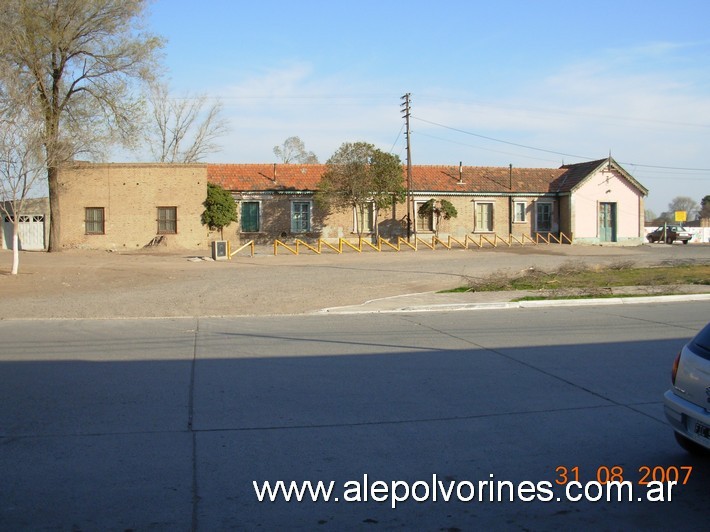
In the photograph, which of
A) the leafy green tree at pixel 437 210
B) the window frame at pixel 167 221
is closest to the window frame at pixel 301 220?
the leafy green tree at pixel 437 210

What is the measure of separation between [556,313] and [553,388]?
8098 millimetres

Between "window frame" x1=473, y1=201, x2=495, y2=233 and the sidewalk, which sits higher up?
"window frame" x1=473, y1=201, x2=495, y2=233

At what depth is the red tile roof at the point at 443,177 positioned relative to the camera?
44.2m

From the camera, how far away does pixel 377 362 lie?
1047cm

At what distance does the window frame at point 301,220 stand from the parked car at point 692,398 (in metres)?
38.9

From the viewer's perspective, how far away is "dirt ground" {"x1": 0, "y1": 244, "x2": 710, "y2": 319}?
18.0 m

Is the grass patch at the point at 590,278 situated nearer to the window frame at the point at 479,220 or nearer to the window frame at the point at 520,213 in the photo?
the window frame at the point at 479,220

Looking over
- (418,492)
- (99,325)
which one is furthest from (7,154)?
(418,492)

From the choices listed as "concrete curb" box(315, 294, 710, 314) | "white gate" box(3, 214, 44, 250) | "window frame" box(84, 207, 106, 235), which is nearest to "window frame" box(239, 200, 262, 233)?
"window frame" box(84, 207, 106, 235)

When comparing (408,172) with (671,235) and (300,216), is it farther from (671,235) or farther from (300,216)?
(671,235)

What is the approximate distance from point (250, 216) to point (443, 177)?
13.8m

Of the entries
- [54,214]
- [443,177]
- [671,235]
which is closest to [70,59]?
[54,214]

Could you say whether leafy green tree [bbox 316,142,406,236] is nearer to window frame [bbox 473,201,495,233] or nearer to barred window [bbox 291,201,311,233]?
barred window [bbox 291,201,311,233]

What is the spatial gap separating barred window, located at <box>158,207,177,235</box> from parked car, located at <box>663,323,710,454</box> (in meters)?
36.3
